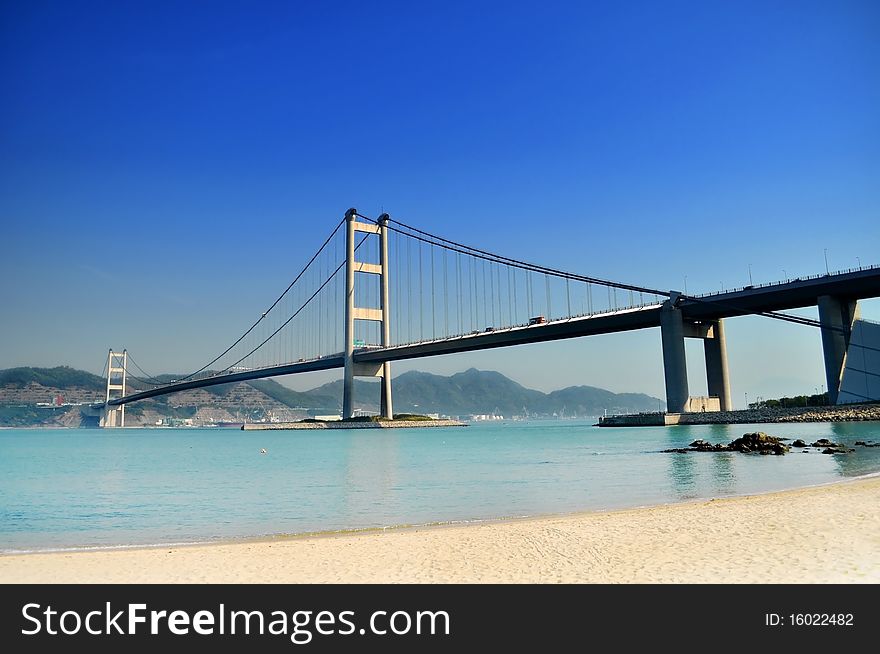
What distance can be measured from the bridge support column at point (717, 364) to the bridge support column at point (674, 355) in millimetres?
4903

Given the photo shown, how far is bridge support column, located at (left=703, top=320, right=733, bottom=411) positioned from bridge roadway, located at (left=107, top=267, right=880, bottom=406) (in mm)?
1946

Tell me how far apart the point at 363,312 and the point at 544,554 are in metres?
59.9

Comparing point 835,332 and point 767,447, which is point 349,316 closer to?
point 835,332

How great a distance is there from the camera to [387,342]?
212 feet

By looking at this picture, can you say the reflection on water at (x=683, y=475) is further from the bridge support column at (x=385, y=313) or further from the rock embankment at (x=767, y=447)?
the bridge support column at (x=385, y=313)

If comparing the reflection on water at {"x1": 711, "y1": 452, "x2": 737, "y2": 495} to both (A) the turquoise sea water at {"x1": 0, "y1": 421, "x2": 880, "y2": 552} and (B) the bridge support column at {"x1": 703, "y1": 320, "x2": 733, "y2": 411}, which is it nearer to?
(A) the turquoise sea water at {"x1": 0, "y1": 421, "x2": 880, "y2": 552}

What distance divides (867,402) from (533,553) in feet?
143

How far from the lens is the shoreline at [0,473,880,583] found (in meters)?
5.34

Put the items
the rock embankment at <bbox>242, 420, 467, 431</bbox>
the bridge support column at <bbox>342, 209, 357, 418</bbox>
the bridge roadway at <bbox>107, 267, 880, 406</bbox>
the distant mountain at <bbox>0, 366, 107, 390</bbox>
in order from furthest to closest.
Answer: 1. the distant mountain at <bbox>0, 366, 107, 390</bbox>
2. the rock embankment at <bbox>242, 420, 467, 431</bbox>
3. the bridge support column at <bbox>342, 209, 357, 418</bbox>
4. the bridge roadway at <bbox>107, 267, 880, 406</bbox>

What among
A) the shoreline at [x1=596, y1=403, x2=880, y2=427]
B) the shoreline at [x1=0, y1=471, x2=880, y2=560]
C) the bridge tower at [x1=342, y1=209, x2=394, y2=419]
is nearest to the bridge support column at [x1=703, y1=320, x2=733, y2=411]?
the shoreline at [x1=596, y1=403, x2=880, y2=427]

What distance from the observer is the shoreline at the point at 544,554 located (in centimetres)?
534

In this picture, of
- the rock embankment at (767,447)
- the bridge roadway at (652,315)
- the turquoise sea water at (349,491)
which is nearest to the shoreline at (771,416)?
the bridge roadway at (652,315)

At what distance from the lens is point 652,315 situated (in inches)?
1976

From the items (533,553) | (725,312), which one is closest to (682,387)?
(725,312)
